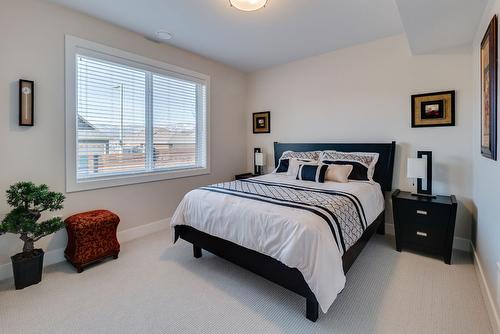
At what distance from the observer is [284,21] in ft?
9.22

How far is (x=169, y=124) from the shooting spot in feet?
12.0

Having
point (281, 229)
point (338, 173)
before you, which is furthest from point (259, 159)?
point (281, 229)

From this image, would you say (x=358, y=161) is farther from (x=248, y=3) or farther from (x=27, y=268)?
(x=27, y=268)

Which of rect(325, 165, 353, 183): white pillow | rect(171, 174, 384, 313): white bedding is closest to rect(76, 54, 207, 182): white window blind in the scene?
rect(171, 174, 384, 313): white bedding

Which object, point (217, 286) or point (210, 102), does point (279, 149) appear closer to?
point (210, 102)

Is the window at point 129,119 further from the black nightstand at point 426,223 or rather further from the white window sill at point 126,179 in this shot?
the black nightstand at point 426,223

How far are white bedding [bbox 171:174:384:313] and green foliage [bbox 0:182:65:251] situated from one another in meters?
1.10

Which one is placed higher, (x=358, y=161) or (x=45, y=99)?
(x=45, y=99)

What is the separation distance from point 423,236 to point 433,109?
59.5 inches

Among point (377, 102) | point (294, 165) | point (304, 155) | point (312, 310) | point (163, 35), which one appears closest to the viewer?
point (312, 310)

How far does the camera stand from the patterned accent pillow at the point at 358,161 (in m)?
3.13

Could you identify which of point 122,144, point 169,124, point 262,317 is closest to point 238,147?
point 169,124

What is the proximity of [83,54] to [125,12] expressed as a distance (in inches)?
25.8

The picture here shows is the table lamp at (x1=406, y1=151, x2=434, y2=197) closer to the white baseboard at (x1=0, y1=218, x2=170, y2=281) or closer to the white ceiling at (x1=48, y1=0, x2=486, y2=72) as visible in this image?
the white ceiling at (x1=48, y1=0, x2=486, y2=72)
